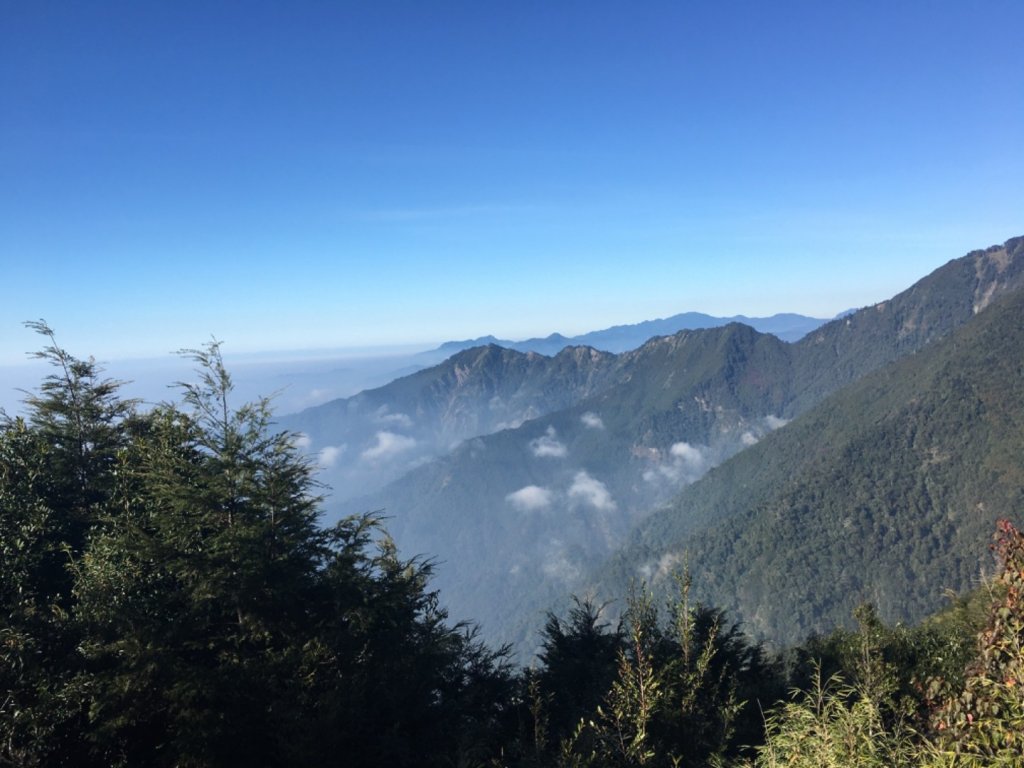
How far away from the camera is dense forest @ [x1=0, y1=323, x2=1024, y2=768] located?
7.69 m

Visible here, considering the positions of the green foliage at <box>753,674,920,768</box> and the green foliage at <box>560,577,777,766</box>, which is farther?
the green foliage at <box>560,577,777,766</box>

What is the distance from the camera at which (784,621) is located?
18588cm

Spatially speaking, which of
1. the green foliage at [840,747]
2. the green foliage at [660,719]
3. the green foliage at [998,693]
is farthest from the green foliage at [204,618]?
the green foliage at [998,693]

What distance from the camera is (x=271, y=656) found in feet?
42.5

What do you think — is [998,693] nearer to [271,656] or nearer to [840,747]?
[840,747]

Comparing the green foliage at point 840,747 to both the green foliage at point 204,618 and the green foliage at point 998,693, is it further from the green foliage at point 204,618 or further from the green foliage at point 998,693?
the green foliage at point 204,618

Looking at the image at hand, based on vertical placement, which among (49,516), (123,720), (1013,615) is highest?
(49,516)

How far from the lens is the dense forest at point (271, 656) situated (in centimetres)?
769

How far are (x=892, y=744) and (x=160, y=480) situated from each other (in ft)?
58.9

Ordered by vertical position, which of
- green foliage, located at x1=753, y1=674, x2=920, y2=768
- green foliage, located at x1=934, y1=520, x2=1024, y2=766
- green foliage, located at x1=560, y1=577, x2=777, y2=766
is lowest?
green foliage, located at x1=560, y1=577, x2=777, y2=766

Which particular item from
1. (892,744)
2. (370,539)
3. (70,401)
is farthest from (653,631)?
(70,401)

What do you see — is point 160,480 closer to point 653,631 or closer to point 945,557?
point 653,631

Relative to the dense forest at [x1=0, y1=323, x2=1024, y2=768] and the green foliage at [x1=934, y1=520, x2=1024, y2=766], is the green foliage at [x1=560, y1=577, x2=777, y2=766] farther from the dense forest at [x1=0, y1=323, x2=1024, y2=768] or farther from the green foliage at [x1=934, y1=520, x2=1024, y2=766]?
the green foliage at [x1=934, y1=520, x2=1024, y2=766]

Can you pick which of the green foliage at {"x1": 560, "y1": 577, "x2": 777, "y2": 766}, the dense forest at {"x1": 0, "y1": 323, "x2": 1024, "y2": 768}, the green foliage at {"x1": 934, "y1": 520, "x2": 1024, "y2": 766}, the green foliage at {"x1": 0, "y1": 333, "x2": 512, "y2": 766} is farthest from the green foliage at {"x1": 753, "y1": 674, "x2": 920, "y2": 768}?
the green foliage at {"x1": 0, "y1": 333, "x2": 512, "y2": 766}
